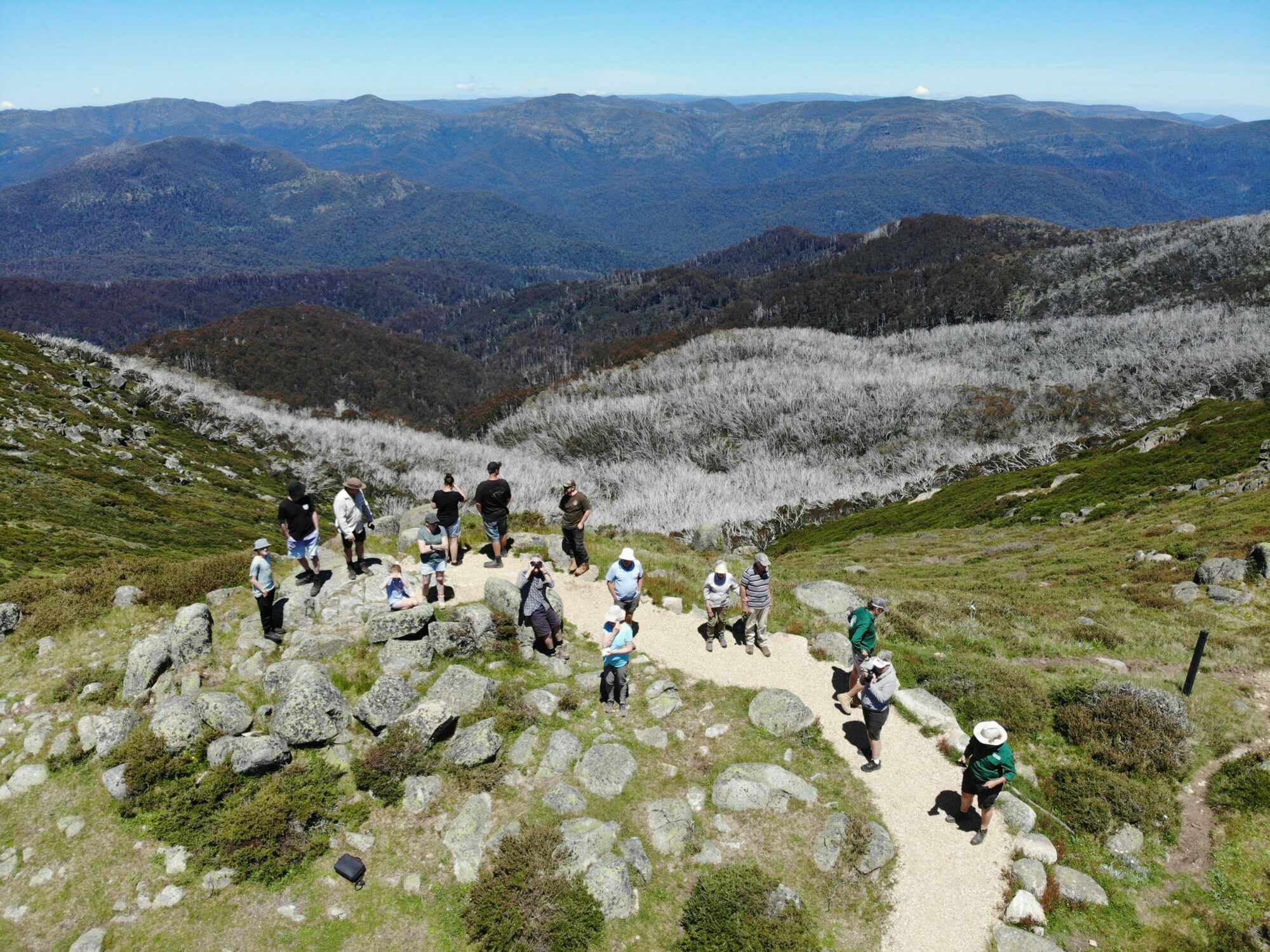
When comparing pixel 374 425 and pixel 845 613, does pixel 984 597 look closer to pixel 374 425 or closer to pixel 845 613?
pixel 845 613

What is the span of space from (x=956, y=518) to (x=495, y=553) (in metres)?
55.6

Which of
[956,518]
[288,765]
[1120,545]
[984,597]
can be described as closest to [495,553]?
[288,765]

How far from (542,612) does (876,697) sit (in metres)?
9.49

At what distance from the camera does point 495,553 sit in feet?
80.4

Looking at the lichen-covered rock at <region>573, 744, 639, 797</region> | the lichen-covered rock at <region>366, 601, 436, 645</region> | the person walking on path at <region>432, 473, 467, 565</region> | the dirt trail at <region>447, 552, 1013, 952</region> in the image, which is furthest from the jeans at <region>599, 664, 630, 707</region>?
the person walking on path at <region>432, 473, 467, 565</region>

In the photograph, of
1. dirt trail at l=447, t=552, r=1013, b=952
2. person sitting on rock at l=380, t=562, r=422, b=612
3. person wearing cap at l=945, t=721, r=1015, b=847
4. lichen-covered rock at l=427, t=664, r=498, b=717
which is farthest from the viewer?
person sitting on rock at l=380, t=562, r=422, b=612

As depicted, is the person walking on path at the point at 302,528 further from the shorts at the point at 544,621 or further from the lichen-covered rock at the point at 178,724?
the shorts at the point at 544,621

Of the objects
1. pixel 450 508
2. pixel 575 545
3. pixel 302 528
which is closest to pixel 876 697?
pixel 575 545

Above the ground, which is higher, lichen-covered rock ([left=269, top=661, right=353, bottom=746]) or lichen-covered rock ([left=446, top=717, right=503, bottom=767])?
lichen-covered rock ([left=269, top=661, right=353, bottom=746])

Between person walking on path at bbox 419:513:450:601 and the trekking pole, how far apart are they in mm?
22796

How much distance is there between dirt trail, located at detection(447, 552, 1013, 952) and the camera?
41.3ft

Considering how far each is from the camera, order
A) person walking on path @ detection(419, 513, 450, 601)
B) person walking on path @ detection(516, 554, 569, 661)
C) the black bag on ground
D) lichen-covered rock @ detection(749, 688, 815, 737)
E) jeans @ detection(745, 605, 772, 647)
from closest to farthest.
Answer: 1. the black bag on ground
2. lichen-covered rock @ detection(749, 688, 815, 737)
3. person walking on path @ detection(516, 554, 569, 661)
4. jeans @ detection(745, 605, 772, 647)
5. person walking on path @ detection(419, 513, 450, 601)

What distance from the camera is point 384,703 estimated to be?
16281mm

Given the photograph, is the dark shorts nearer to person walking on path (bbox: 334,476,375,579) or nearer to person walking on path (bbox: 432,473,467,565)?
person walking on path (bbox: 432,473,467,565)
